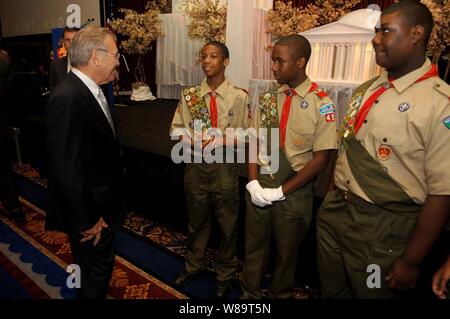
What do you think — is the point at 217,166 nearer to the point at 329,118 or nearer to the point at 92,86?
the point at 329,118

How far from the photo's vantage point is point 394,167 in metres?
1.29

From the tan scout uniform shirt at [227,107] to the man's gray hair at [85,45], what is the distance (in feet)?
2.59

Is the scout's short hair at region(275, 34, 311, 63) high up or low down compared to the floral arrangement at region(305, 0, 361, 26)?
down

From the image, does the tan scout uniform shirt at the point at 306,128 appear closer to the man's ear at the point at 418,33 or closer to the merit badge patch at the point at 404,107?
the merit badge patch at the point at 404,107

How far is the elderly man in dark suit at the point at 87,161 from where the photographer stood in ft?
4.58

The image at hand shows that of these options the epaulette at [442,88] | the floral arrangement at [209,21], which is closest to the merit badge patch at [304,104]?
the epaulette at [442,88]

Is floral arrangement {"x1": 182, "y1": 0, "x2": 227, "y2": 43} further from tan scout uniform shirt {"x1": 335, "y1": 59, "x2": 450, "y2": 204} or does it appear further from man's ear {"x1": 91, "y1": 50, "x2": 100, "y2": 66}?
tan scout uniform shirt {"x1": 335, "y1": 59, "x2": 450, "y2": 204}

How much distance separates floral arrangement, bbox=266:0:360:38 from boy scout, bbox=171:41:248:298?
12.1ft

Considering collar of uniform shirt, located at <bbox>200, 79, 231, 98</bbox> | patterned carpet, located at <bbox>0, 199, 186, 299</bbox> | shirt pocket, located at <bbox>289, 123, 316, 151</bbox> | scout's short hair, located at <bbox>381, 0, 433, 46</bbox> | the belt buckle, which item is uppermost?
scout's short hair, located at <bbox>381, 0, 433, 46</bbox>

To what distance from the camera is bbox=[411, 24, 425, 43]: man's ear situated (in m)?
1.19

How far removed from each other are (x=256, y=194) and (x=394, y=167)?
0.74 meters

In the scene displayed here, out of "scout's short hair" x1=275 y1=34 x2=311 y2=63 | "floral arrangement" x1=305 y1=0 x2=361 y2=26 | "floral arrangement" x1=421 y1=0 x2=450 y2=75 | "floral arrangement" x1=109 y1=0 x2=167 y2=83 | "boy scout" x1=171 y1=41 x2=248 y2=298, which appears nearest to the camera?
"scout's short hair" x1=275 y1=34 x2=311 y2=63

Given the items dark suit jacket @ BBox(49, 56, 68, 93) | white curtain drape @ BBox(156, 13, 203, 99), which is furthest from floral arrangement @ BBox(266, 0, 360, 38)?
dark suit jacket @ BBox(49, 56, 68, 93)
